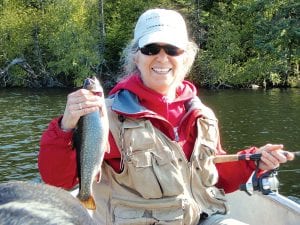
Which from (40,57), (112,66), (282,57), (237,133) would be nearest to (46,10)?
(40,57)

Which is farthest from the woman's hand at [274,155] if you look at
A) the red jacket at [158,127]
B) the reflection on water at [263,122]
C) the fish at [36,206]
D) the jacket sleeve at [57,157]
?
the reflection on water at [263,122]

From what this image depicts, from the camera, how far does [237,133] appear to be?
18141 millimetres

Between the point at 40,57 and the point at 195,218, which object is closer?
the point at 195,218

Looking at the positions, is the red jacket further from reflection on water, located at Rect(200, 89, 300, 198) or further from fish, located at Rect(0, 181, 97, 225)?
reflection on water, located at Rect(200, 89, 300, 198)

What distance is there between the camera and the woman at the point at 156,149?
3469mm

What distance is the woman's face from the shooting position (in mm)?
3713

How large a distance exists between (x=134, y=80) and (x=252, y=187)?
124 cm

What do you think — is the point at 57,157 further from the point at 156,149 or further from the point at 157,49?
the point at 157,49

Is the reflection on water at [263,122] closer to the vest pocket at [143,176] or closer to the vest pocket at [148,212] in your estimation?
the vest pocket at [148,212]

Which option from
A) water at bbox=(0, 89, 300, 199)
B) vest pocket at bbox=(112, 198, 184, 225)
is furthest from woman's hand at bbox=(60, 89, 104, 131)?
water at bbox=(0, 89, 300, 199)

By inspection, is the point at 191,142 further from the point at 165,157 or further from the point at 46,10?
the point at 46,10

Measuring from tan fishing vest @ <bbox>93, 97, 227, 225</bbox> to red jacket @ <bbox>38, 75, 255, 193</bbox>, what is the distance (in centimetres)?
7

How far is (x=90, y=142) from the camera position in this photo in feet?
9.41

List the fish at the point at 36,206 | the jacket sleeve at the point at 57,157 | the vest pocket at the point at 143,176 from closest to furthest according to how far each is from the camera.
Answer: the fish at the point at 36,206 < the jacket sleeve at the point at 57,157 < the vest pocket at the point at 143,176
